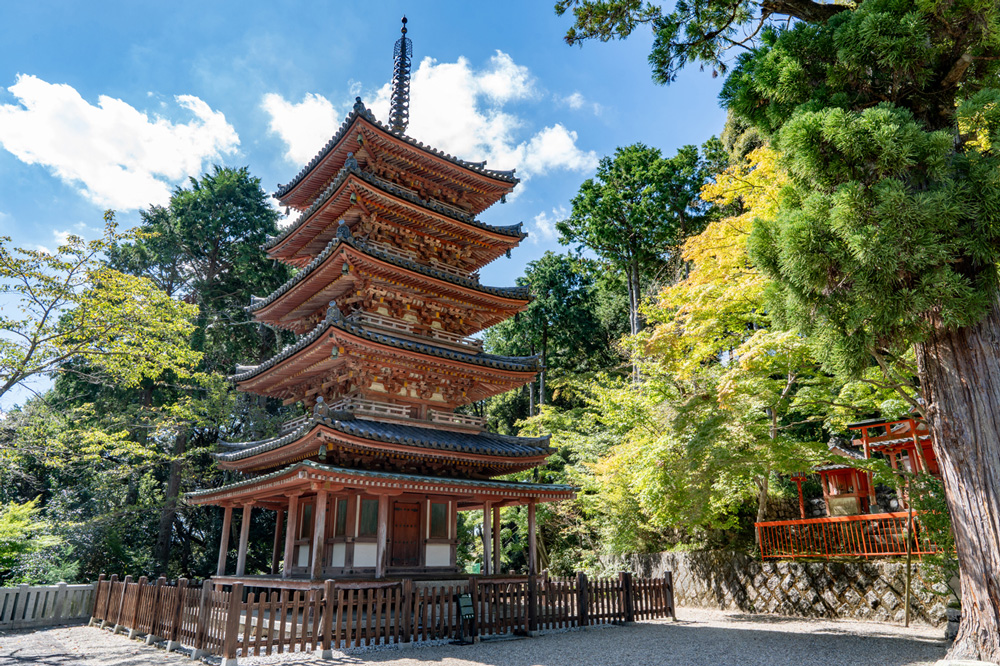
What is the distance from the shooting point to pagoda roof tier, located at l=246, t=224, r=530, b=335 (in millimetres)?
13117

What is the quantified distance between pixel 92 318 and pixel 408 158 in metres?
8.47

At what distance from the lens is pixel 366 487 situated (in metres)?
10.8

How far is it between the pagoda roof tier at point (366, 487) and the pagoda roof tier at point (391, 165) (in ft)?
27.8

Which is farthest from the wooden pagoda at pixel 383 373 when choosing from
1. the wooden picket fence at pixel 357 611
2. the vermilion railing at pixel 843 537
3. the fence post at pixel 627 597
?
the vermilion railing at pixel 843 537

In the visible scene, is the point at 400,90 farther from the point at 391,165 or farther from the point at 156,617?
the point at 156,617

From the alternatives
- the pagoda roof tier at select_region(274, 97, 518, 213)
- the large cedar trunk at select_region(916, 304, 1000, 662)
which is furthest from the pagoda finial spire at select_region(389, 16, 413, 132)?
the large cedar trunk at select_region(916, 304, 1000, 662)

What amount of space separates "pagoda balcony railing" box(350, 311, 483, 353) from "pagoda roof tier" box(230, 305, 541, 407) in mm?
430

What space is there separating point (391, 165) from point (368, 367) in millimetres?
6104

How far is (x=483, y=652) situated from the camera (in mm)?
8992

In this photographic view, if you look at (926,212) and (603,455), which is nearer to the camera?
(926,212)

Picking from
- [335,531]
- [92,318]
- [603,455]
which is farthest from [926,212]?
[603,455]

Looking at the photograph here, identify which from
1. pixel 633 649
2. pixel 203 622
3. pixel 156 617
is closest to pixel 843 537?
pixel 633 649

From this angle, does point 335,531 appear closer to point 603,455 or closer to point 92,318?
point 92,318

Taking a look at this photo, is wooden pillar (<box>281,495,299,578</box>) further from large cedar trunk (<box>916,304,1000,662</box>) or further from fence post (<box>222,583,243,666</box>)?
large cedar trunk (<box>916,304,1000,662</box>)
